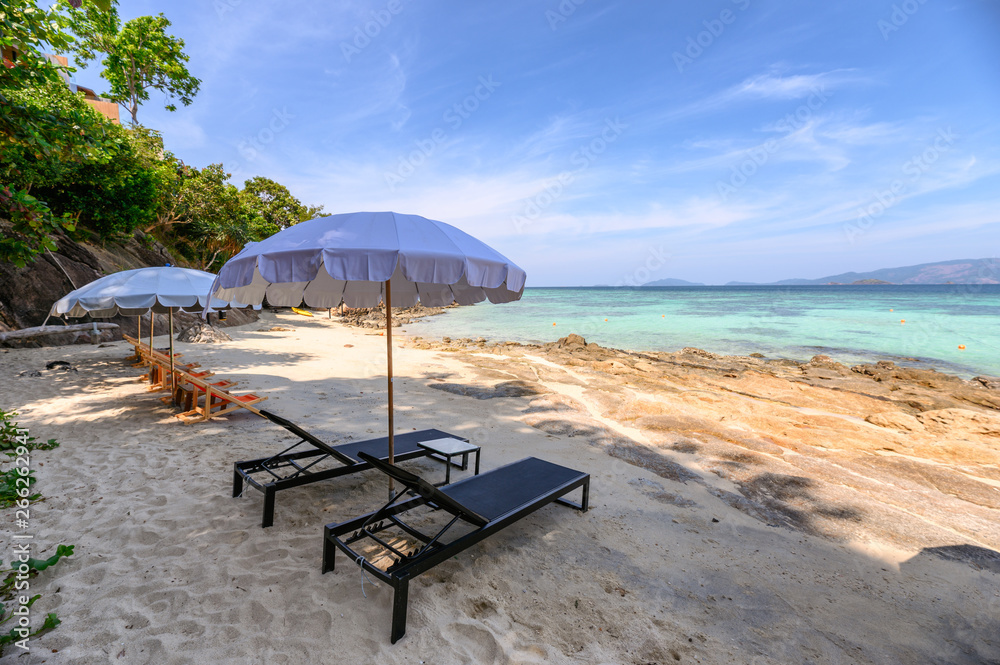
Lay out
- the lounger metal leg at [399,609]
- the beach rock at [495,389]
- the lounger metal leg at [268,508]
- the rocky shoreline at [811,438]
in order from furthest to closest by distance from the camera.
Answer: the beach rock at [495,389] < the rocky shoreline at [811,438] < the lounger metal leg at [268,508] < the lounger metal leg at [399,609]

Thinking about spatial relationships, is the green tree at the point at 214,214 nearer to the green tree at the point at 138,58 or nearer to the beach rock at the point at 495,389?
the green tree at the point at 138,58

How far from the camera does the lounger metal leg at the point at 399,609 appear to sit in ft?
7.77

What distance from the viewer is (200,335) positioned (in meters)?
15.0

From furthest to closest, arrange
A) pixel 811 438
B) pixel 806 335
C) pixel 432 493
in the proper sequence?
1. pixel 806 335
2. pixel 811 438
3. pixel 432 493

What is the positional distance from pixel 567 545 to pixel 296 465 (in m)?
2.74

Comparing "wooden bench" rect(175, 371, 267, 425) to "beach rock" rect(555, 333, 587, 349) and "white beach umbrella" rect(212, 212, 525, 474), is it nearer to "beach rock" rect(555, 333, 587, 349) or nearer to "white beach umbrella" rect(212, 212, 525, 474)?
"white beach umbrella" rect(212, 212, 525, 474)

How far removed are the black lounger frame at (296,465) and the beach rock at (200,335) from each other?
12.9 metres

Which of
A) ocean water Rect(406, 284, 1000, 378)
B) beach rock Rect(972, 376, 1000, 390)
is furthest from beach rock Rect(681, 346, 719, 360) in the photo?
beach rock Rect(972, 376, 1000, 390)

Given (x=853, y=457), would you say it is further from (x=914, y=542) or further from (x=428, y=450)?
(x=428, y=450)

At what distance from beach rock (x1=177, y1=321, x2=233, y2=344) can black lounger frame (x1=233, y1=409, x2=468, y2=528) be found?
12.9 meters

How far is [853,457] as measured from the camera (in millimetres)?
5977

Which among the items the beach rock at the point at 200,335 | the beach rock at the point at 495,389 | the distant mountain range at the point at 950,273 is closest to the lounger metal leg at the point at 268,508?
the beach rock at the point at 495,389

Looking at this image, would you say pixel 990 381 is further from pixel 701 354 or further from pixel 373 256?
pixel 373 256

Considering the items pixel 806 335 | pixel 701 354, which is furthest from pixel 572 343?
pixel 806 335
